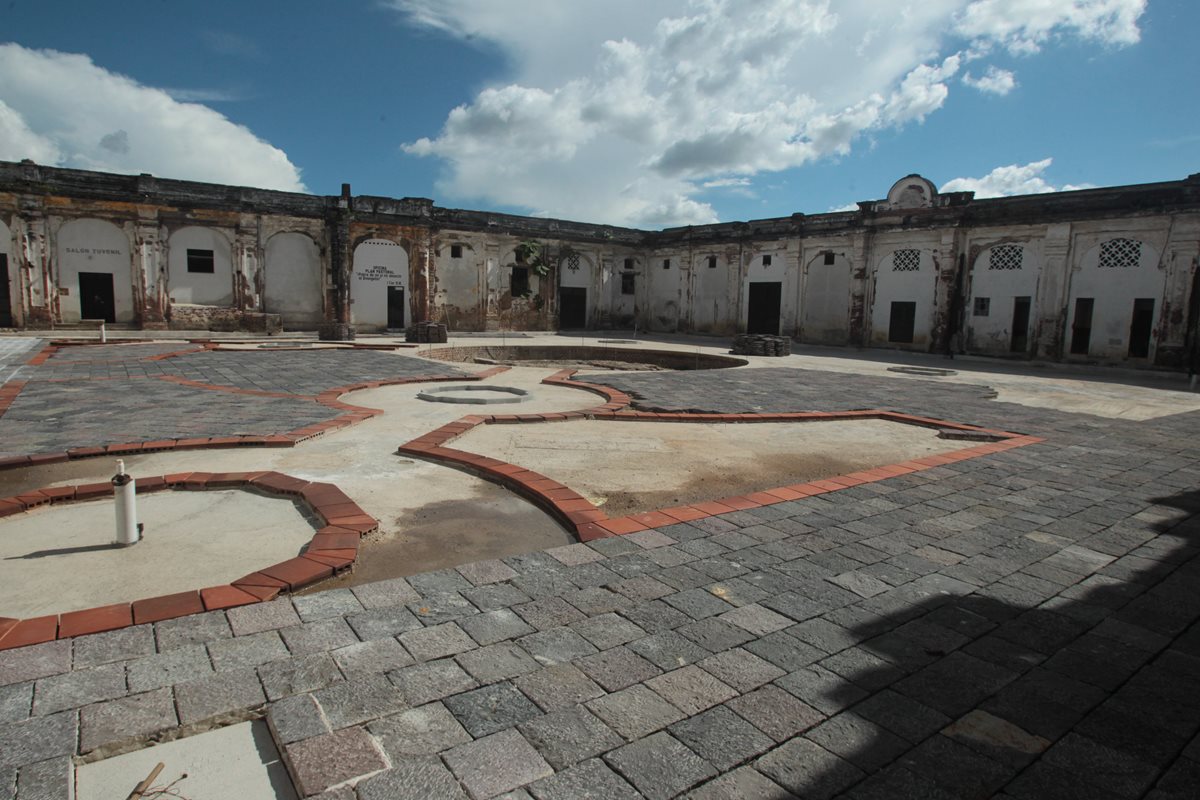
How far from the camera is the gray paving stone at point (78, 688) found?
6.97 feet

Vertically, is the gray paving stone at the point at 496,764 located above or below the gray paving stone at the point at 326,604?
below

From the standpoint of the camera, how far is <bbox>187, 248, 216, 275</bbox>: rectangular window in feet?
76.6

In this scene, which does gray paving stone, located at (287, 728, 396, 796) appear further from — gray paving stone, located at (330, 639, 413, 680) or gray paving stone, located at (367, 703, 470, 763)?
gray paving stone, located at (330, 639, 413, 680)

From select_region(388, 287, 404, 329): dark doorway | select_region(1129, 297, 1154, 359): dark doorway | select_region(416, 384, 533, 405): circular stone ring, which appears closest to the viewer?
select_region(416, 384, 533, 405): circular stone ring

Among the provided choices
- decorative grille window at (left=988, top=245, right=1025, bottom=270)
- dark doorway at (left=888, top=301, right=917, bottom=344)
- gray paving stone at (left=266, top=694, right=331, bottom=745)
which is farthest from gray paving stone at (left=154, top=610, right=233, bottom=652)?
dark doorway at (left=888, top=301, right=917, bottom=344)

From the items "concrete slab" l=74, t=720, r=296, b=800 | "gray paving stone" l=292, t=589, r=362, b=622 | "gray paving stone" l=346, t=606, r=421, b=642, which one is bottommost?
"concrete slab" l=74, t=720, r=296, b=800

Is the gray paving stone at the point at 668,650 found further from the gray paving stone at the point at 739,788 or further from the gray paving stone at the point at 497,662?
the gray paving stone at the point at 739,788

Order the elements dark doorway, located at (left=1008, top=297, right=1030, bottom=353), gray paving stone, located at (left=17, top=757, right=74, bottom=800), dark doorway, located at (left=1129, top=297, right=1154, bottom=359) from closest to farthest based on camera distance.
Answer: gray paving stone, located at (left=17, top=757, right=74, bottom=800) → dark doorway, located at (left=1129, top=297, right=1154, bottom=359) → dark doorway, located at (left=1008, top=297, right=1030, bottom=353)

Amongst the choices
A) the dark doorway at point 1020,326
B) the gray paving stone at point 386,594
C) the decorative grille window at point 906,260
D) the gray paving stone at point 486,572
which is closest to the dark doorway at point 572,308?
the decorative grille window at point 906,260

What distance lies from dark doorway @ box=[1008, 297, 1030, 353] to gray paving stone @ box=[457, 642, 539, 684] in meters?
21.4

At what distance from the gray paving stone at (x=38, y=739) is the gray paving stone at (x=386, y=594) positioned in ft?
3.41

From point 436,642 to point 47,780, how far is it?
1162mm

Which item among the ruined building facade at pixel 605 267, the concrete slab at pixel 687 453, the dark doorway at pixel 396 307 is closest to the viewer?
the concrete slab at pixel 687 453

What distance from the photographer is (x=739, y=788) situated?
1.88 metres
